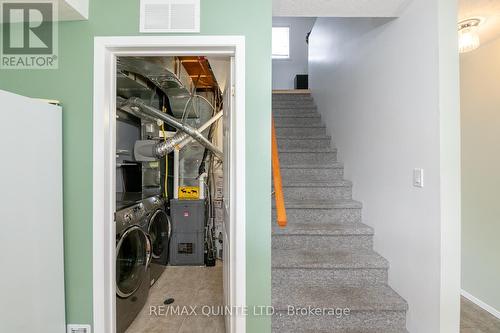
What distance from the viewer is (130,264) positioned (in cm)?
215

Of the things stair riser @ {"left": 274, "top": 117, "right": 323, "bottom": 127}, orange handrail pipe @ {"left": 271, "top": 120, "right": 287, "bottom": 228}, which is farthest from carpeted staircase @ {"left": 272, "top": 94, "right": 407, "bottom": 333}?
orange handrail pipe @ {"left": 271, "top": 120, "right": 287, "bottom": 228}

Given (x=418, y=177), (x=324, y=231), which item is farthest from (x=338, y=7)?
(x=324, y=231)

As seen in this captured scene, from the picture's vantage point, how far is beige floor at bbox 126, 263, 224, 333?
2045mm

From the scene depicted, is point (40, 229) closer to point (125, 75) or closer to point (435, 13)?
point (125, 75)

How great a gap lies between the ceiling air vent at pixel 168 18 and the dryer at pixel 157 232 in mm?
1705

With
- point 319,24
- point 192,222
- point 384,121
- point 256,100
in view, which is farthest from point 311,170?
point 319,24

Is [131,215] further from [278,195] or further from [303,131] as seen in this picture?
[303,131]

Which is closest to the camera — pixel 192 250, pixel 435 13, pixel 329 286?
pixel 435 13

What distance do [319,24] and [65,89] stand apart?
3664 mm

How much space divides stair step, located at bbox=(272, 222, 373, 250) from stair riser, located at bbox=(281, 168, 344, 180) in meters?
0.75

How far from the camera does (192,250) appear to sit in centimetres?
336

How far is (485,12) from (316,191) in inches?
74.4

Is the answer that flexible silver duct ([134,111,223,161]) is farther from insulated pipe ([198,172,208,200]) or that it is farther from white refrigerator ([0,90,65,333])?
white refrigerator ([0,90,65,333])

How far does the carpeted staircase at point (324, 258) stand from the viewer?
64.7 inches
